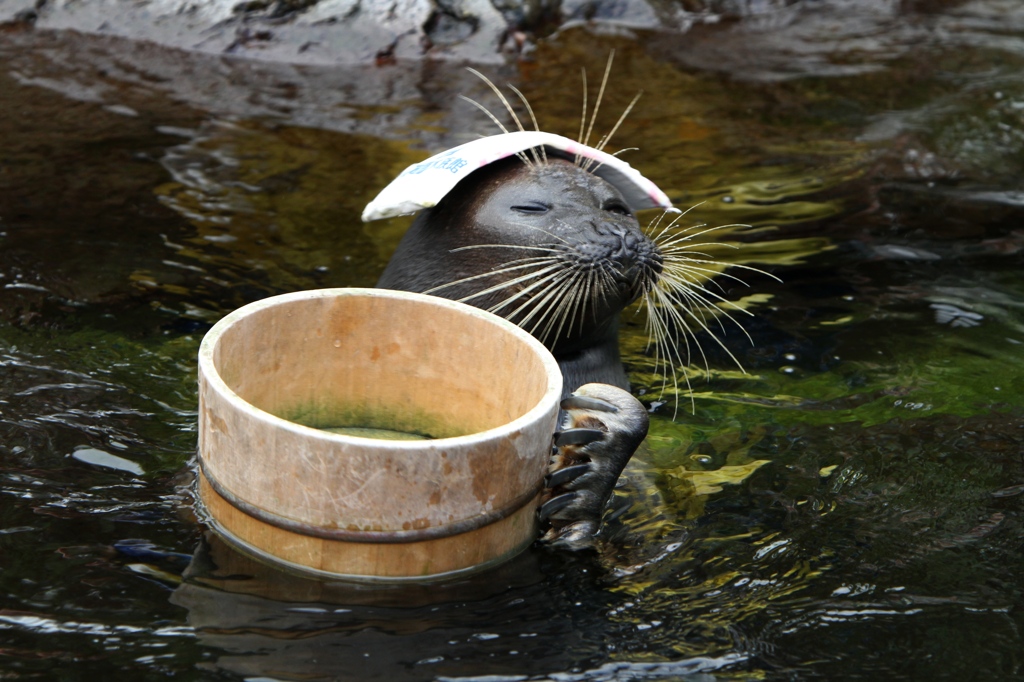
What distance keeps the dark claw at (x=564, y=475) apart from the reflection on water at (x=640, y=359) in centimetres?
21

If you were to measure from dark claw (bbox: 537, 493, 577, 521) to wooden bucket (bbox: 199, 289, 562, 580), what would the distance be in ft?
0.23

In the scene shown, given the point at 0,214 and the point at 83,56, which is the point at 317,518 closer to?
the point at 0,214

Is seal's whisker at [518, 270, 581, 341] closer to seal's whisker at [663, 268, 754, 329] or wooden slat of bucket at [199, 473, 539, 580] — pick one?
seal's whisker at [663, 268, 754, 329]

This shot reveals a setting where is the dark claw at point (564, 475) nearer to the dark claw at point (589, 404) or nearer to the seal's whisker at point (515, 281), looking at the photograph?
the dark claw at point (589, 404)

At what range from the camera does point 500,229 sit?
4.34 metres

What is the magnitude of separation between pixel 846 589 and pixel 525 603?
922mm

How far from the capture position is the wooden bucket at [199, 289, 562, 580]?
310 cm

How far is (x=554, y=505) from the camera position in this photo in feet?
11.9

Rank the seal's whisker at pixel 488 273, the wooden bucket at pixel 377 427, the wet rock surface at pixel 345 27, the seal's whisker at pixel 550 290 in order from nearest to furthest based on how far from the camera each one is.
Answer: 1. the wooden bucket at pixel 377 427
2. the seal's whisker at pixel 550 290
3. the seal's whisker at pixel 488 273
4. the wet rock surface at pixel 345 27

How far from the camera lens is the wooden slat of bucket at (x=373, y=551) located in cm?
321

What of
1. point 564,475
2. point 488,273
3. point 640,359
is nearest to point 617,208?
point 488,273

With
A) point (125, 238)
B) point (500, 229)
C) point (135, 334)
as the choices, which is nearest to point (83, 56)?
point (125, 238)

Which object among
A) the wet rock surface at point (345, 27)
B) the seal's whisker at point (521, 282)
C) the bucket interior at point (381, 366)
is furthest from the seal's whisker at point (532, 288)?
the wet rock surface at point (345, 27)

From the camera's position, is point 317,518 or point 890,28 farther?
point 890,28
